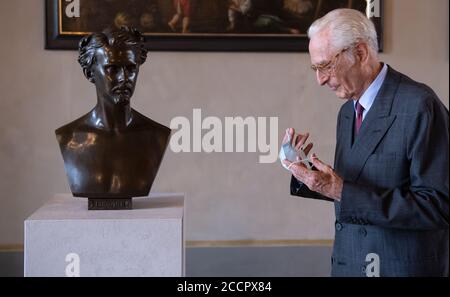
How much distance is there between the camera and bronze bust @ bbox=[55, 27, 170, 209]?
129 inches

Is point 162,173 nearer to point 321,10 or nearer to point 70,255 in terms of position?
point 321,10

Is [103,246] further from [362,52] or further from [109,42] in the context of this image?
[362,52]

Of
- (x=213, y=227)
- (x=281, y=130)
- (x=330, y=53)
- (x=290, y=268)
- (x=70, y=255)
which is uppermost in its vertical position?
(x=330, y=53)

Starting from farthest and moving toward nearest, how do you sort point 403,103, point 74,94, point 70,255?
point 74,94 < point 70,255 < point 403,103

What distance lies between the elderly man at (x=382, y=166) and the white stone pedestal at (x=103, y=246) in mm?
670

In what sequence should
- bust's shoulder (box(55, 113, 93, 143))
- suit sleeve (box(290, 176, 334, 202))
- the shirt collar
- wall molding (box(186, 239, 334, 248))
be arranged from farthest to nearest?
wall molding (box(186, 239, 334, 248)) < bust's shoulder (box(55, 113, 93, 143)) < suit sleeve (box(290, 176, 334, 202)) < the shirt collar

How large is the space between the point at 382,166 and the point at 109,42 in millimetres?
1369

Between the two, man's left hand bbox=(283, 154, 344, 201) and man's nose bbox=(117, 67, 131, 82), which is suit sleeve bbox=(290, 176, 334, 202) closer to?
man's left hand bbox=(283, 154, 344, 201)

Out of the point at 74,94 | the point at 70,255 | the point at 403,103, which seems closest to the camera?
the point at 403,103

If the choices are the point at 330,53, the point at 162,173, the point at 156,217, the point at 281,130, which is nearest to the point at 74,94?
the point at 162,173

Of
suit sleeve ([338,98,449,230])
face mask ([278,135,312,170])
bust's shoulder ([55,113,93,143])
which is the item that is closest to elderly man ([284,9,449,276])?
suit sleeve ([338,98,449,230])

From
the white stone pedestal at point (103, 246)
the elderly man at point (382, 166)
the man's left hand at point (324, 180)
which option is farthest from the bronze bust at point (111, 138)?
the man's left hand at point (324, 180)

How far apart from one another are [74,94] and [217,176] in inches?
51.5

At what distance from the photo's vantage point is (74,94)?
5543mm
